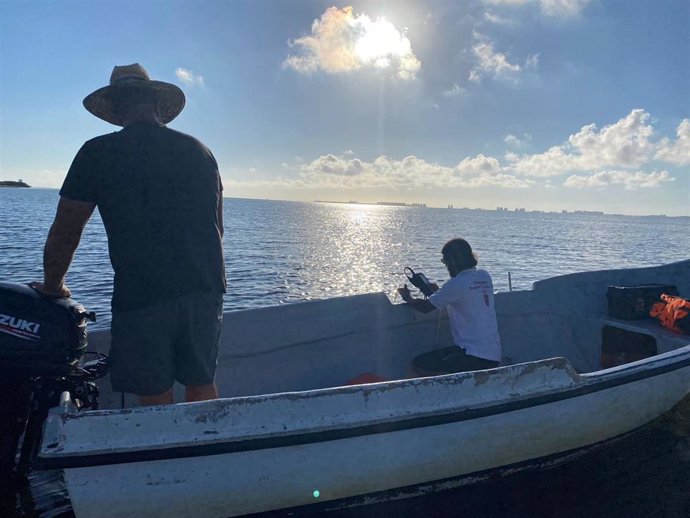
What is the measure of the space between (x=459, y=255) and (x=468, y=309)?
45cm

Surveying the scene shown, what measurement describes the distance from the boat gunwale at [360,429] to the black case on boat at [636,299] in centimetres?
225

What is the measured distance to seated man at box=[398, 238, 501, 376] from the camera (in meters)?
3.74

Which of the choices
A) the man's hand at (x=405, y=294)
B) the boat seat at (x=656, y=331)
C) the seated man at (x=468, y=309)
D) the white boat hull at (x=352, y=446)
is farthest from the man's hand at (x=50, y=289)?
the boat seat at (x=656, y=331)

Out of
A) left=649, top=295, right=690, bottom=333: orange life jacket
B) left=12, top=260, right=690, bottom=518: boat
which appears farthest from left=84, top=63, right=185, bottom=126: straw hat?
left=649, top=295, right=690, bottom=333: orange life jacket

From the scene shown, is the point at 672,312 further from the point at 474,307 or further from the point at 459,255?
the point at 459,255

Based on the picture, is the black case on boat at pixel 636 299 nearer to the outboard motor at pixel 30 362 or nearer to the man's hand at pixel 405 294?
the man's hand at pixel 405 294

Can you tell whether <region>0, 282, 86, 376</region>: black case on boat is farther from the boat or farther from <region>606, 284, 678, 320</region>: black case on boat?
<region>606, 284, 678, 320</region>: black case on boat

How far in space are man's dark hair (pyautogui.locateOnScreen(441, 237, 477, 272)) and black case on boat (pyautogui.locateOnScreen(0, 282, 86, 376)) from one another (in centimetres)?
269

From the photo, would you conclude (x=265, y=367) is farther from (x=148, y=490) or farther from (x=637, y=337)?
(x=637, y=337)

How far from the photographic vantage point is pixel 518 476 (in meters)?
3.41

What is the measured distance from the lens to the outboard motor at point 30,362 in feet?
7.65

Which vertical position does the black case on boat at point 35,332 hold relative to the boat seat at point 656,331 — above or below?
above

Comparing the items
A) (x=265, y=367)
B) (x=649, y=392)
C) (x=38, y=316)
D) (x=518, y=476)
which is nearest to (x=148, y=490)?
(x=38, y=316)

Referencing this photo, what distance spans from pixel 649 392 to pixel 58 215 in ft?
13.6
